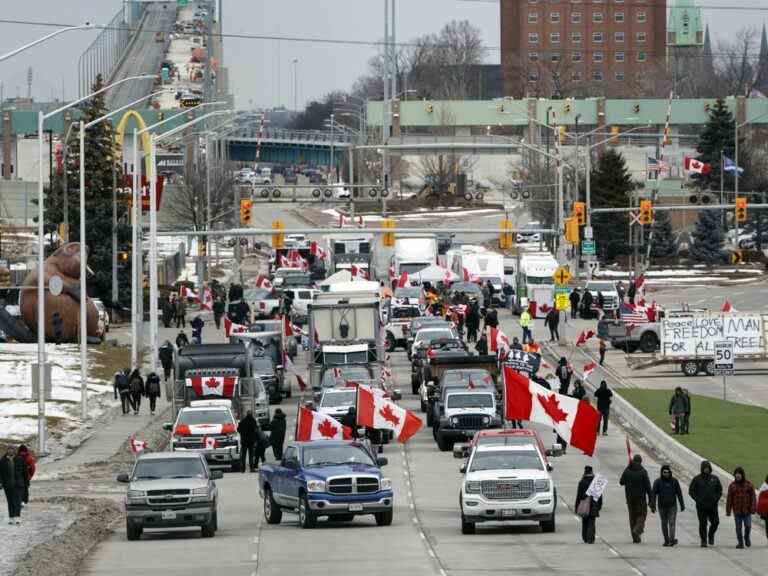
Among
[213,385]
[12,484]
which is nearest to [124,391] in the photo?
[213,385]

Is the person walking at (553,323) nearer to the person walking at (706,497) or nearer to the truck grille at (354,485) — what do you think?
the truck grille at (354,485)

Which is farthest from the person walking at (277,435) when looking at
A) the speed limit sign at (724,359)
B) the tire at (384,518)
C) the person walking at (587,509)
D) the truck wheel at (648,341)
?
the truck wheel at (648,341)

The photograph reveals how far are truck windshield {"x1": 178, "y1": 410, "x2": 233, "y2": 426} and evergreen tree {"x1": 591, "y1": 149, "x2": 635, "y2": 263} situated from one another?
71.9 m

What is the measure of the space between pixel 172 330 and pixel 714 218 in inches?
1644

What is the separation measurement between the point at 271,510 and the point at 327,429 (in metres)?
6.17

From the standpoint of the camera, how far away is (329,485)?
29859 mm

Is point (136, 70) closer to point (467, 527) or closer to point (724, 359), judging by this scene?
point (724, 359)

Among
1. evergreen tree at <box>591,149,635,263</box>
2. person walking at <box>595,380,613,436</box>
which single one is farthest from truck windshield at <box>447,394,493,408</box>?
evergreen tree at <box>591,149,635,263</box>

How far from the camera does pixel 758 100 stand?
156750mm

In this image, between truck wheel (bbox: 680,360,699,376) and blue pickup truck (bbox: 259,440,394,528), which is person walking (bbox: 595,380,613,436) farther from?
truck wheel (bbox: 680,360,699,376)

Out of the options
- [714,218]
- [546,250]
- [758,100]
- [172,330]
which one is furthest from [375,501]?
[758,100]

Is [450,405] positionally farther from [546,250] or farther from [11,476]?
[546,250]

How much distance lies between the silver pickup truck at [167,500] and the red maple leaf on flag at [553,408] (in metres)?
8.13

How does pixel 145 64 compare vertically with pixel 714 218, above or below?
above
